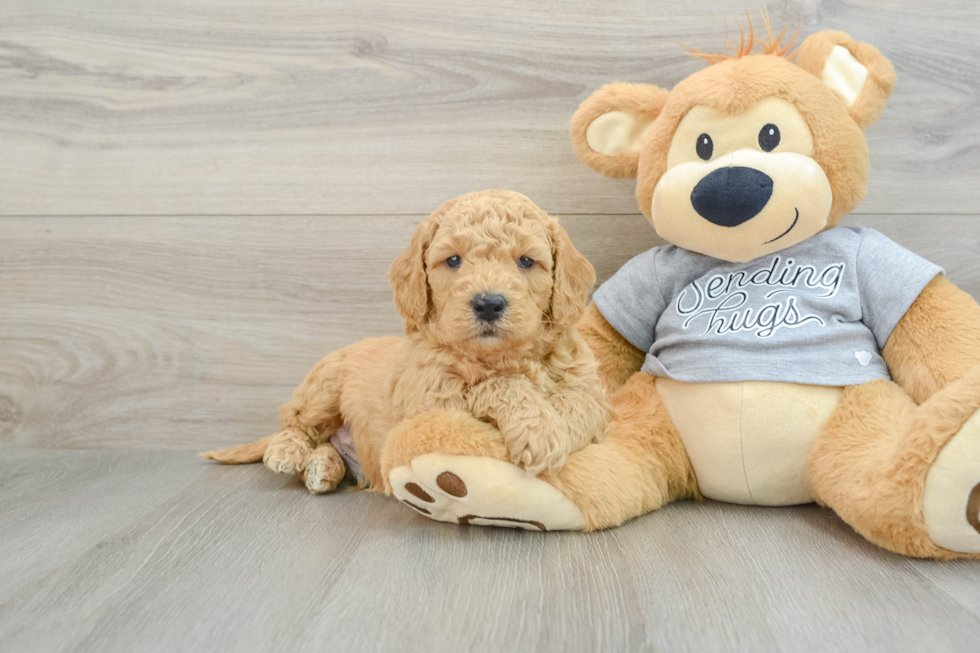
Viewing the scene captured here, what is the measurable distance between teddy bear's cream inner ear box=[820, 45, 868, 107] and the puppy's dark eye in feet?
0.78

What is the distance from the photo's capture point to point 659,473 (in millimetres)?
1060

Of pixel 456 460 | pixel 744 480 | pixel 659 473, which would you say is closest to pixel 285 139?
pixel 456 460

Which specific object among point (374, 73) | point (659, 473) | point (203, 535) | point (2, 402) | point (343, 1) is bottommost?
point (2, 402)

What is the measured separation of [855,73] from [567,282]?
629mm

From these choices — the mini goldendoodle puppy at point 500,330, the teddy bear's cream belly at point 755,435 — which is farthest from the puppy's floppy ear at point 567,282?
the teddy bear's cream belly at point 755,435

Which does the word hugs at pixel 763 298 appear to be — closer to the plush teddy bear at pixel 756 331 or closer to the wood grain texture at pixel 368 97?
the plush teddy bear at pixel 756 331

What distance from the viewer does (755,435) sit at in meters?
1.01

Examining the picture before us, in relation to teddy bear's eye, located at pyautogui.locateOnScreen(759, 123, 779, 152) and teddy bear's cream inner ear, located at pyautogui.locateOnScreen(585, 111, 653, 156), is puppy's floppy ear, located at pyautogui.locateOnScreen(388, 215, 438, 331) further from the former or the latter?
teddy bear's eye, located at pyautogui.locateOnScreen(759, 123, 779, 152)

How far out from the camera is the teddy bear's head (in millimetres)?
1025

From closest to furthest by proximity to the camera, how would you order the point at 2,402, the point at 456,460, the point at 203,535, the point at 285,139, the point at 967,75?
the point at 456,460 < the point at 203,535 < the point at 967,75 < the point at 285,139 < the point at 2,402

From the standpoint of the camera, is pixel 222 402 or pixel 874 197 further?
pixel 222 402

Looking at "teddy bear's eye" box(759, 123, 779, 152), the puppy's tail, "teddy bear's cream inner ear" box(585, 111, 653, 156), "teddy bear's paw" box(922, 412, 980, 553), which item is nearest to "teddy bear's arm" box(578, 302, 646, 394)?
"teddy bear's cream inner ear" box(585, 111, 653, 156)

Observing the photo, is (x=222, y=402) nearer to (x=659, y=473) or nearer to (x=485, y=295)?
(x=485, y=295)

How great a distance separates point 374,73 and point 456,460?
93 centimetres
